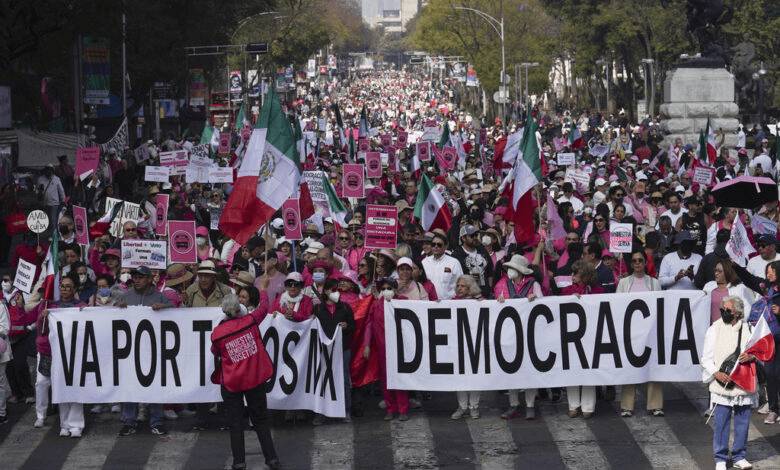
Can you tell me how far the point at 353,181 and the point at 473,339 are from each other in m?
9.05

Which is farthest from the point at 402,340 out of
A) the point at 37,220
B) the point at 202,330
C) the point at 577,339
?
the point at 37,220

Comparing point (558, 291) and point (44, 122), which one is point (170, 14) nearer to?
point (44, 122)

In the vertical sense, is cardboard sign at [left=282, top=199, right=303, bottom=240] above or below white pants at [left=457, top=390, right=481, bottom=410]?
above

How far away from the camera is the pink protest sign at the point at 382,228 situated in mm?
15023

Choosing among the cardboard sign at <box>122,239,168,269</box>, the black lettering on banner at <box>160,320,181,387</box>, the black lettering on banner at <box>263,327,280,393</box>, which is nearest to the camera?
the black lettering on banner at <box>263,327,280,393</box>

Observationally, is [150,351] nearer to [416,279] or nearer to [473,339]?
[416,279]

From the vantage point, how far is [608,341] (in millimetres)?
12664

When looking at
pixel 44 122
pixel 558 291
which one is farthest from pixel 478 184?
pixel 44 122

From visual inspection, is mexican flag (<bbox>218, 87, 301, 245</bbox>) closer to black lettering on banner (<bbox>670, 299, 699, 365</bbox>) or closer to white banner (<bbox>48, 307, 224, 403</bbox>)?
white banner (<bbox>48, 307, 224, 403</bbox>)

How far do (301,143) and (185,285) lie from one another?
12.8 m

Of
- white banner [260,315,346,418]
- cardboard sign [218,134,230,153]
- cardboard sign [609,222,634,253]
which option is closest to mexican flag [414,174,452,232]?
cardboard sign [609,222,634,253]

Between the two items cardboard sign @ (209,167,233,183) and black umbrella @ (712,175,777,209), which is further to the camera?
cardboard sign @ (209,167,233,183)

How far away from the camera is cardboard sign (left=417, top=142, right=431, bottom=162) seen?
1150 inches

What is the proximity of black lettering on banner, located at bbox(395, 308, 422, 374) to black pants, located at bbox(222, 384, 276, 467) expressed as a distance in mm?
1987
